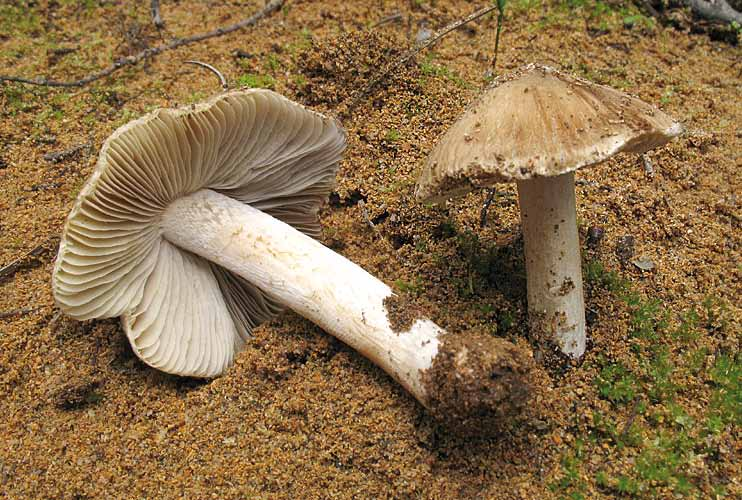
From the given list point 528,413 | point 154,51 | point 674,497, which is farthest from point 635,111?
point 154,51

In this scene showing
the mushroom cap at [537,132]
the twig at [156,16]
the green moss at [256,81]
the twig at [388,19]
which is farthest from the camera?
the twig at [156,16]

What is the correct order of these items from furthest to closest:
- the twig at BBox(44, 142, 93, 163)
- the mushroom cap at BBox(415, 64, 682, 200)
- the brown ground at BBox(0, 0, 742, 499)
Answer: the twig at BBox(44, 142, 93, 163) → the brown ground at BBox(0, 0, 742, 499) → the mushroom cap at BBox(415, 64, 682, 200)

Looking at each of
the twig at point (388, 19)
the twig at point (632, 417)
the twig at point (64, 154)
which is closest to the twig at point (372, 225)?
the twig at point (632, 417)

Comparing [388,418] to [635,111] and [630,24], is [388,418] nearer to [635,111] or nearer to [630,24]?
[635,111]

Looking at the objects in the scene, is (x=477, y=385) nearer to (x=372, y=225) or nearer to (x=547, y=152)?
(x=547, y=152)

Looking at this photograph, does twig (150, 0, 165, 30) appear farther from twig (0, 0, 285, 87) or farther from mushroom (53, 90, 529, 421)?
mushroom (53, 90, 529, 421)

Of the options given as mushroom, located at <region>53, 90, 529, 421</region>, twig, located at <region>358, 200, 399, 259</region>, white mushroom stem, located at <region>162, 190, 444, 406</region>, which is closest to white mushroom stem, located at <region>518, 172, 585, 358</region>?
mushroom, located at <region>53, 90, 529, 421</region>

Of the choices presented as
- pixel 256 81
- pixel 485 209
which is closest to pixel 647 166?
pixel 485 209

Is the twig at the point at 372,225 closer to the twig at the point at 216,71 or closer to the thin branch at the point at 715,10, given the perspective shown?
the twig at the point at 216,71
